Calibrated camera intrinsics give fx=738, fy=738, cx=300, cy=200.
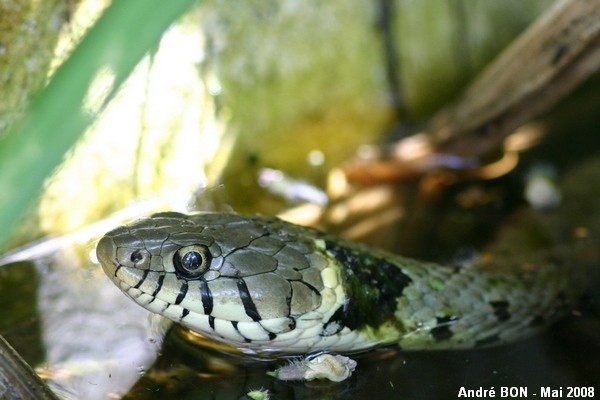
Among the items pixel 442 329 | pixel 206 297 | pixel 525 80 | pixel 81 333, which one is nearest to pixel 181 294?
pixel 206 297

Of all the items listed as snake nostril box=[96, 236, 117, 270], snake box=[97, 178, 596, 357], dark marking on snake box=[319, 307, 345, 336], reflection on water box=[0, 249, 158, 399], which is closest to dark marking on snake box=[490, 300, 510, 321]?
snake box=[97, 178, 596, 357]

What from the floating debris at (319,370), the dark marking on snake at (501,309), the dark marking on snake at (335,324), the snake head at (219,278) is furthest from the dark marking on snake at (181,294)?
the dark marking on snake at (501,309)

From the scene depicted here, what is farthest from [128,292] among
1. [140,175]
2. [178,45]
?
[178,45]

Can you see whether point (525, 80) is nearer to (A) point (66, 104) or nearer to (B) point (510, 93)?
(B) point (510, 93)

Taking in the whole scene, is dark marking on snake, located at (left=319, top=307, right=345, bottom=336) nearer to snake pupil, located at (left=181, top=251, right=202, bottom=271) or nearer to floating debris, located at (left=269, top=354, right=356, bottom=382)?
floating debris, located at (left=269, top=354, right=356, bottom=382)

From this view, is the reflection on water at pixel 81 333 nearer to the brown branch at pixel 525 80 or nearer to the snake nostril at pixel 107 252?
the snake nostril at pixel 107 252

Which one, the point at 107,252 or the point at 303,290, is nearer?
the point at 107,252
